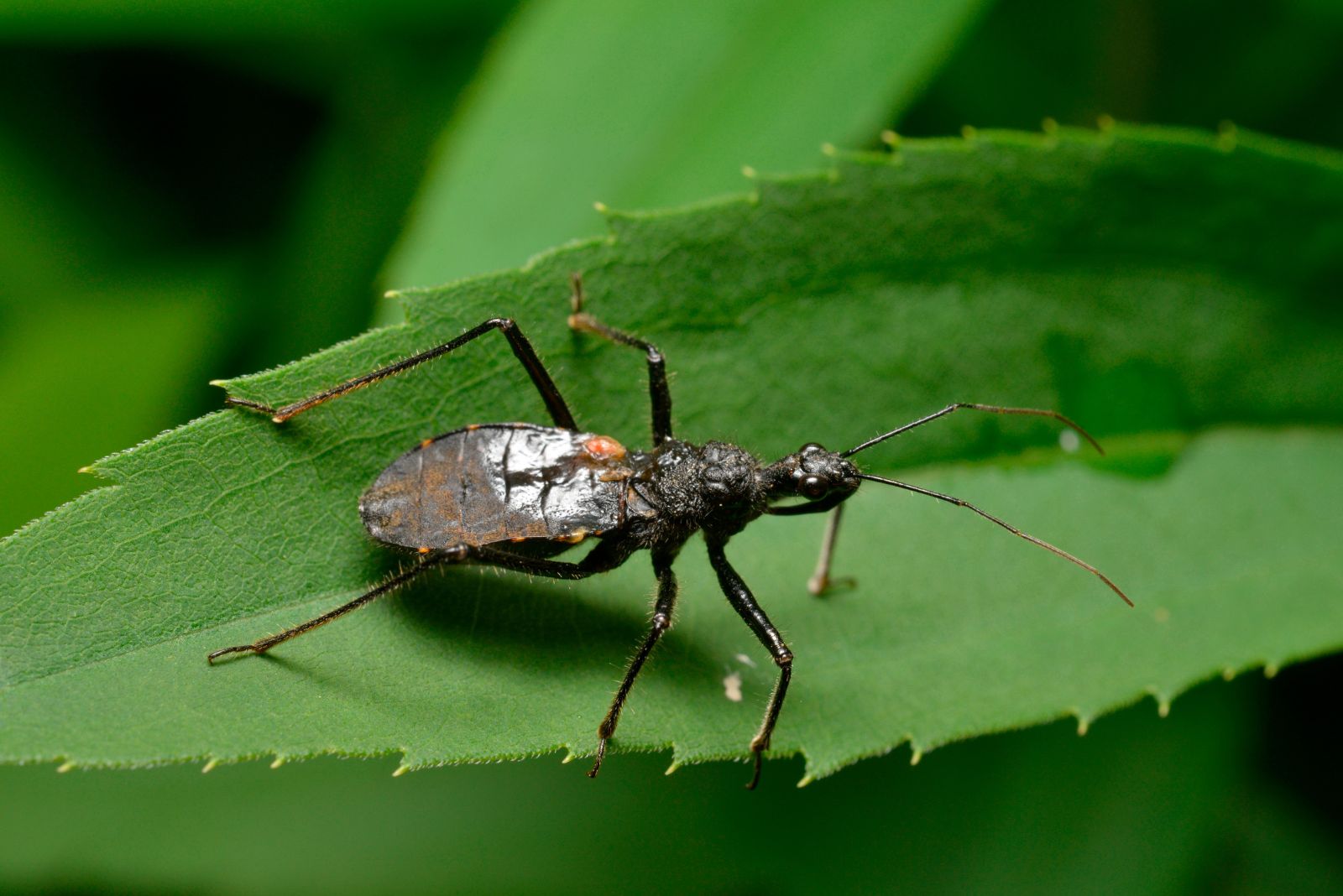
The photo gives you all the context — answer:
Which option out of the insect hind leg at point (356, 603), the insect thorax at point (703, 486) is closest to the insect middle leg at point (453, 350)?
the insect thorax at point (703, 486)

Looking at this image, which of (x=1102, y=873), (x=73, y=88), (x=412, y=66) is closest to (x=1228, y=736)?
(x=1102, y=873)

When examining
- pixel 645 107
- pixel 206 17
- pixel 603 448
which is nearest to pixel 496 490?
pixel 603 448

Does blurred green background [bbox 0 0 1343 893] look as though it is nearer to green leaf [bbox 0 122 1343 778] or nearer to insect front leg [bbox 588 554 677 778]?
green leaf [bbox 0 122 1343 778]

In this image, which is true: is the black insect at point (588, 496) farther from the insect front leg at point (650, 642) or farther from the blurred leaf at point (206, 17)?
the blurred leaf at point (206, 17)

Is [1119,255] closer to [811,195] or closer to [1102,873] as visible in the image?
[811,195]

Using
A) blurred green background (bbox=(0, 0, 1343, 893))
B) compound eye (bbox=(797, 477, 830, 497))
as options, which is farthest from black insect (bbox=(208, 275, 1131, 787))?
blurred green background (bbox=(0, 0, 1343, 893))

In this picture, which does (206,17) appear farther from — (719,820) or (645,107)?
(719,820)
